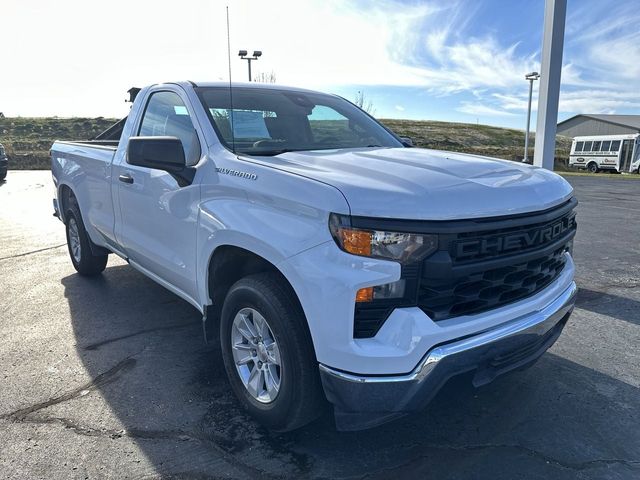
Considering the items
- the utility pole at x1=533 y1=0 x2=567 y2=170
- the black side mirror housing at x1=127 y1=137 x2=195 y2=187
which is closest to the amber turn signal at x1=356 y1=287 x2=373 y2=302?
the black side mirror housing at x1=127 y1=137 x2=195 y2=187

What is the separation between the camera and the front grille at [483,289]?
2213mm

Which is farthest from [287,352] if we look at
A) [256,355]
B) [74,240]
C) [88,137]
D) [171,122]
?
[88,137]

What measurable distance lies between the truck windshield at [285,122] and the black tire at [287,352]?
928 millimetres

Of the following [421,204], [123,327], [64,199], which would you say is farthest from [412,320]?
[64,199]

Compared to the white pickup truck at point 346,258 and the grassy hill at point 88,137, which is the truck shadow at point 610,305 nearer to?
the white pickup truck at point 346,258

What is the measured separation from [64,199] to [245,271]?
3931 millimetres

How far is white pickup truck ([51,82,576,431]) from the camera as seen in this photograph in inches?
85.0

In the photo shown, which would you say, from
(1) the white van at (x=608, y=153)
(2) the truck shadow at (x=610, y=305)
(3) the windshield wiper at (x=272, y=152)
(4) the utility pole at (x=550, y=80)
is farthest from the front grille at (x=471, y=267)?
(1) the white van at (x=608, y=153)

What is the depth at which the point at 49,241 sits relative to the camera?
7.84 m

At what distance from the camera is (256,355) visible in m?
2.80

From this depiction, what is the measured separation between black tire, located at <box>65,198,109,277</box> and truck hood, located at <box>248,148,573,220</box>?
11.3 feet

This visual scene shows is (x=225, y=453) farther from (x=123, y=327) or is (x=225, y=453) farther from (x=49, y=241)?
(x=49, y=241)

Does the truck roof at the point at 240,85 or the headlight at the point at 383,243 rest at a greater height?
the truck roof at the point at 240,85

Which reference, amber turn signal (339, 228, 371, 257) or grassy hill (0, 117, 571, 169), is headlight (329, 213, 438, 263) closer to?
amber turn signal (339, 228, 371, 257)
